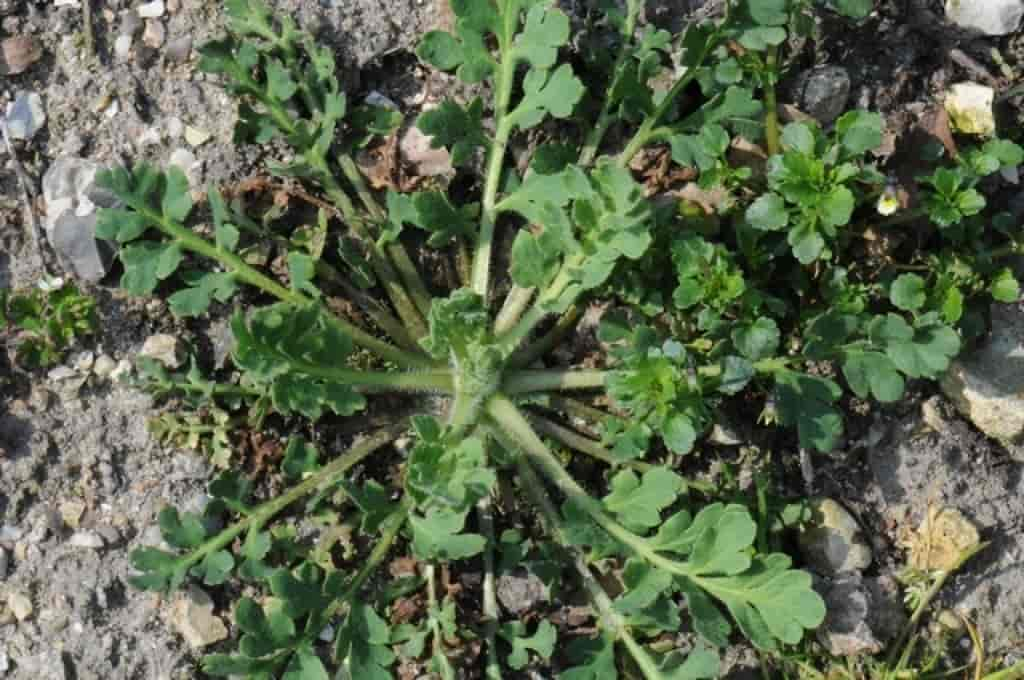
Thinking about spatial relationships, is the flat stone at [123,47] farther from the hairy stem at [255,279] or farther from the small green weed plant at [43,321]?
the small green weed plant at [43,321]

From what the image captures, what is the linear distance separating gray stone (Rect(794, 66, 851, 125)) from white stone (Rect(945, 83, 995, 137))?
0.38 m

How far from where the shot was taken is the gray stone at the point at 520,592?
4133mm

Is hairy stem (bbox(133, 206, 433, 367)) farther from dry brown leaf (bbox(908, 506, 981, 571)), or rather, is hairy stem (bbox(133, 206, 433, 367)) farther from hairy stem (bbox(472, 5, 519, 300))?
dry brown leaf (bbox(908, 506, 981, 571))

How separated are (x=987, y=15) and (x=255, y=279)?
2.69 m

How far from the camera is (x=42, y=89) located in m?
4.31

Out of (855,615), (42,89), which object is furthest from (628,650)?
(42,89)

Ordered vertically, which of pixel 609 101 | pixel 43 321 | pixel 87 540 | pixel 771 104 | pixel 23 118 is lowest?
pixel 87 540

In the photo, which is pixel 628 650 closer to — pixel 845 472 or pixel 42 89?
pixel 845 472

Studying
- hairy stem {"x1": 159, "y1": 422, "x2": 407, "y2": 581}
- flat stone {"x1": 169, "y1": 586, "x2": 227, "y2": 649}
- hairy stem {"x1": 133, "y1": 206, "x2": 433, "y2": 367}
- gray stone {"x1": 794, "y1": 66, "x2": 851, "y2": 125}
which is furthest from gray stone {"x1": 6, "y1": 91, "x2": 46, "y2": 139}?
gray stone {"x1": 794, "y1": 66, "x2": 851, "y2": 125}

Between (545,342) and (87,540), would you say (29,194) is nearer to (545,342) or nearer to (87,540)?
(87,540)

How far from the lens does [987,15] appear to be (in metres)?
4.44

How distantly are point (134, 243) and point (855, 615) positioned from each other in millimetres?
2651

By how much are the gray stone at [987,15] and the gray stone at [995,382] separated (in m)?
1.02

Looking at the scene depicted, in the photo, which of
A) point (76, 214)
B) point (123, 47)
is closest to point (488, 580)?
point (76, 214)
